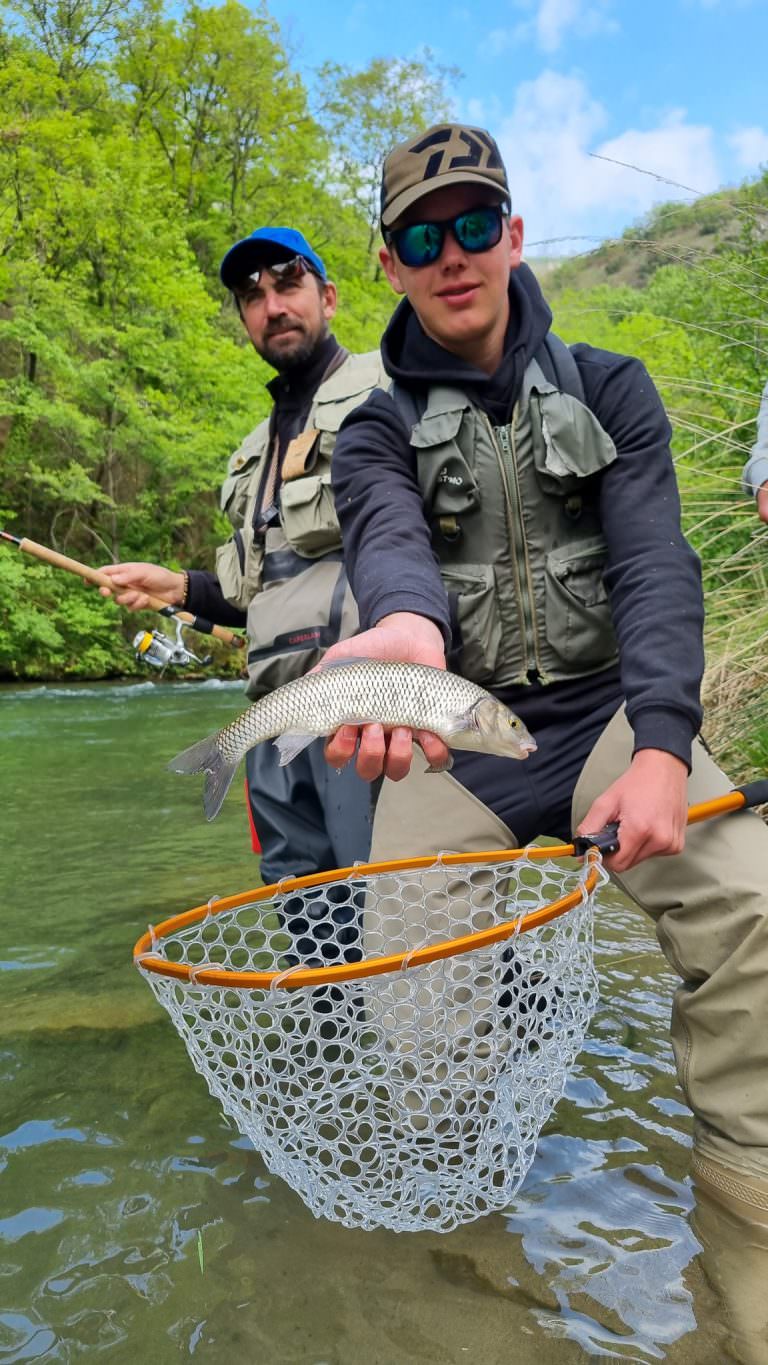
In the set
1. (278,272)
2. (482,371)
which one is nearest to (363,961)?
(482,371)

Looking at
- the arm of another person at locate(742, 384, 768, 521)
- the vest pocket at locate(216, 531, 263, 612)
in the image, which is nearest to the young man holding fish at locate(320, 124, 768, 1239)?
the arm of another person at locate(742, 384, 768, 521)

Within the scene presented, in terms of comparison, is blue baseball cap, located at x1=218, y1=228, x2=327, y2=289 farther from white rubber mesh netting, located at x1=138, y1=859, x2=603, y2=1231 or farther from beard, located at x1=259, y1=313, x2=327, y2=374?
white rubber mesh netting, located at x1=138, y1=859, x2=603, y2=1231

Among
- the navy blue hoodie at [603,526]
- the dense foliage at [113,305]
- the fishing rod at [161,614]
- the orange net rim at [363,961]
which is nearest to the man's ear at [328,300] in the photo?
the fishing rod at [161,614]

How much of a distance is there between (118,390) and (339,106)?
17063 mm

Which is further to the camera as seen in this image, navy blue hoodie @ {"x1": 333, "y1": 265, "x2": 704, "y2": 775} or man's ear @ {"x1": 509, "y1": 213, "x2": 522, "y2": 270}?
man's ear @ {"x1": 509, "y1": 213, "x2": 522, "y2": 270}

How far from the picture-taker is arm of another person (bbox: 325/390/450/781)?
7.55 feet

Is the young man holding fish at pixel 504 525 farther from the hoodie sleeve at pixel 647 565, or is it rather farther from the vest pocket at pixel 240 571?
the vest pocket at pixel 240 571

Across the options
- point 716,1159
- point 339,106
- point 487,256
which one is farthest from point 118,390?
point 716,1159

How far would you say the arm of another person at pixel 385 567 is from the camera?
2301 mm

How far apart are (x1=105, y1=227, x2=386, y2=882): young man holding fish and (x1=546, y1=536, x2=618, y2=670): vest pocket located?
1.06 meters

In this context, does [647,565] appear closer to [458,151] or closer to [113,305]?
[458,151]

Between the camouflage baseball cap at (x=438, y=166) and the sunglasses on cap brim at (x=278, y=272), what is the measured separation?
169cm

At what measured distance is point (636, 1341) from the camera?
1.96 metres

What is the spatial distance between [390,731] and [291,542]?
6.03ft
